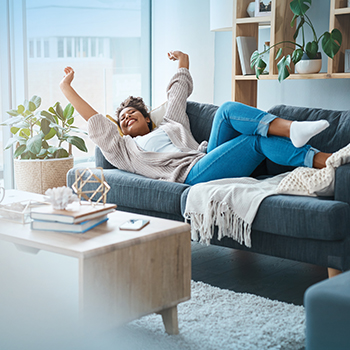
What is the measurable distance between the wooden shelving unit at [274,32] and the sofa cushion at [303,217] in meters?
1.48

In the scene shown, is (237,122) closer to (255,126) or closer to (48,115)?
(255,126)

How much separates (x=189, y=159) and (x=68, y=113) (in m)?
1.20

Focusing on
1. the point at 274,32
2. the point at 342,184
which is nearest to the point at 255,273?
the point at 342,184

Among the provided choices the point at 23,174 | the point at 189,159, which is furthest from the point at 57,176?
the point at 189,159

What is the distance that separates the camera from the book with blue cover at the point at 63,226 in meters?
1.60

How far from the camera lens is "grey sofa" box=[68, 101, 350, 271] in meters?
1.93

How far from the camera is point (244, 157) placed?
252 centimetres

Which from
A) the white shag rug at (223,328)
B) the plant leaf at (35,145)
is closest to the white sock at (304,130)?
the white shag rug at (223,328)

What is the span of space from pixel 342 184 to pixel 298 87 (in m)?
2.03

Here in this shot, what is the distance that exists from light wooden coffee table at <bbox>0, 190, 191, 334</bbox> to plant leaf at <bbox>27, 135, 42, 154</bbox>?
1.59 meters

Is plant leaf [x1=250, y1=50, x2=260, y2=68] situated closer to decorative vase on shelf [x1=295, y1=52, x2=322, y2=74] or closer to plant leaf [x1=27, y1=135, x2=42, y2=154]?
decorative vase on shelf [x1=295, y1=52, x2=322, y2=74]

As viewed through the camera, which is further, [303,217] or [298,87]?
[298,87]

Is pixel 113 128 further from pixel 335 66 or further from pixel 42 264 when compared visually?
pixel 335 66

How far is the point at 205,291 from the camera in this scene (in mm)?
2066
